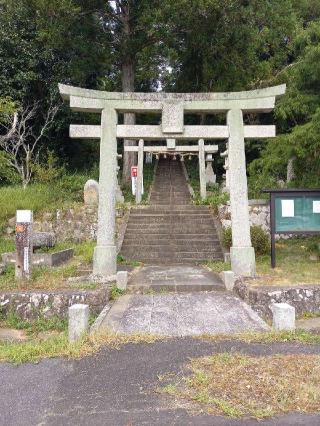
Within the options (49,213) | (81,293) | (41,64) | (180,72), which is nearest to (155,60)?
(180,72)

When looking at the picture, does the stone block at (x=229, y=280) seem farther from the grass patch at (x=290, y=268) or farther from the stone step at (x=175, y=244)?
the stone step at (x=175, y=244)

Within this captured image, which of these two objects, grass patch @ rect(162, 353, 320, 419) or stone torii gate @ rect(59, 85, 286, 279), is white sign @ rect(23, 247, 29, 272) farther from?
grass patch @ rect(162, 353, 320, 419)

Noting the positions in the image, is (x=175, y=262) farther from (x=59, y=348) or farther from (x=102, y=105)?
(x=59, y=348)

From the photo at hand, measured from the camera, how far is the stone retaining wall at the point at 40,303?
697 cm

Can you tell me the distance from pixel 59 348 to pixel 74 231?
1019 cm

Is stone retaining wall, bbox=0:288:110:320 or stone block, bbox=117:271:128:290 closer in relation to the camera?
stone retaining wall, bbox=0:288:110:320

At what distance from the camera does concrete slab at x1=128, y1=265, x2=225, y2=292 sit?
8.04m

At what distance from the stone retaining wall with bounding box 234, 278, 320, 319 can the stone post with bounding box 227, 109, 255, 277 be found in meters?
1.77

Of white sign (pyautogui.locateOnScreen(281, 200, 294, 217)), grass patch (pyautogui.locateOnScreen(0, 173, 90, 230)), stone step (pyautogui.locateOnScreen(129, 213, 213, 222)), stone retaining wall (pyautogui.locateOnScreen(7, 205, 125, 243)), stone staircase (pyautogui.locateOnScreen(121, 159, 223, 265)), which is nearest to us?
white sign (pyautogui.locateOnScreen(281, 200, 294, 217))

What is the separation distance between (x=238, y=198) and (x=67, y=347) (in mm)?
5605

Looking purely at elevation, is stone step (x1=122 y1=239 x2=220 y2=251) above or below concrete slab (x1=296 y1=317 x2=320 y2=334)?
above

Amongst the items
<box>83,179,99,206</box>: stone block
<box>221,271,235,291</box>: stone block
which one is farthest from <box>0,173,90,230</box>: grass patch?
<box>221,271,235,291</box>: stone block

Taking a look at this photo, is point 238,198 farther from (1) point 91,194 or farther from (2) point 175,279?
(1) point 91,194

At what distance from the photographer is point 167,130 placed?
361 inches
